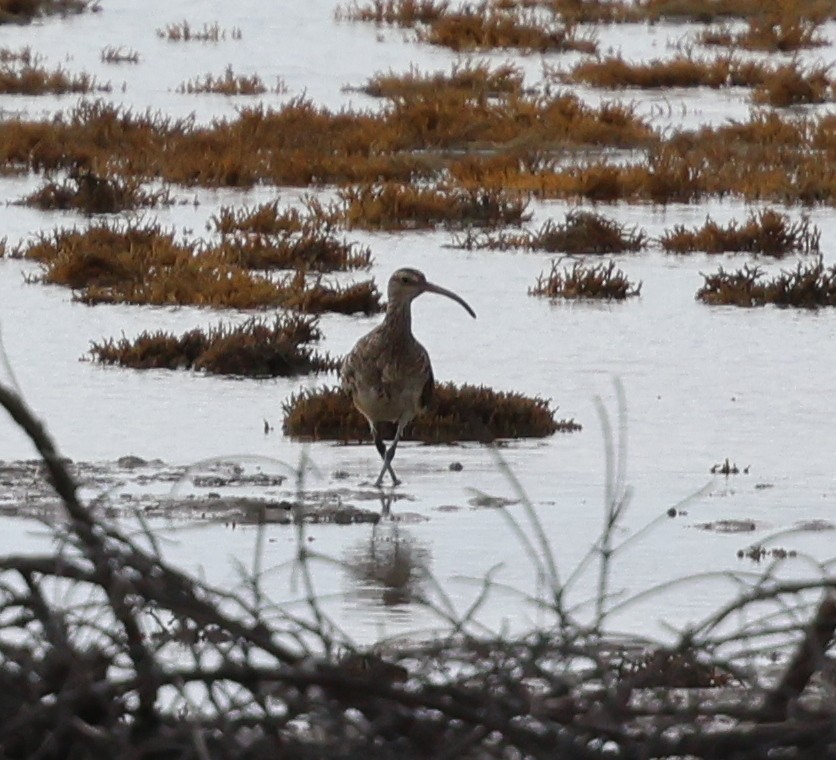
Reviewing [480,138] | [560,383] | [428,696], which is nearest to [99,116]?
[480,138]

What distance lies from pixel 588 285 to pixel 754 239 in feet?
10.3

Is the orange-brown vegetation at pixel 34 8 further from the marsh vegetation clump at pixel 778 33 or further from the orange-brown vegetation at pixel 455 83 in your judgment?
the orange-brown vegetation at pixel 455 83

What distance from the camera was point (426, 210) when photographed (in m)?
22.8

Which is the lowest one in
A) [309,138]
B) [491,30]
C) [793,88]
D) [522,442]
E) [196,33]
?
[522,442]

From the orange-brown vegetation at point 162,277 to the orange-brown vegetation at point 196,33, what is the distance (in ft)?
69.8

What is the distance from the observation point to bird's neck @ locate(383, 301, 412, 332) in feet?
39.2

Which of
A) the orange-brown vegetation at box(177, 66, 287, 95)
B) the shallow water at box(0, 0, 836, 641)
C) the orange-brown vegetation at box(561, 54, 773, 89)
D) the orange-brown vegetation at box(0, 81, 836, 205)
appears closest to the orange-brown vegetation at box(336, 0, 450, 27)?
the orange-brown vegetation at box(561, 54, 773, 89)

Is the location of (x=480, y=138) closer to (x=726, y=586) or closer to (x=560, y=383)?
(x=560, y=383)

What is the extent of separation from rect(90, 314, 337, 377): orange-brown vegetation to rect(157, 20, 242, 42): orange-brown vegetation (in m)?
26.5

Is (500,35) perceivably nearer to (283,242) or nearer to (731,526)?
(283,242)

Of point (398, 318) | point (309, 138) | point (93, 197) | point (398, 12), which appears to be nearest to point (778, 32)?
point (398, 12)

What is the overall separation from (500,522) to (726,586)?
1563 mm

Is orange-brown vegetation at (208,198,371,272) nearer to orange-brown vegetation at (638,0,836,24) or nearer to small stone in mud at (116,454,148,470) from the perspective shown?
small stone in mud at (116,454,148,470)

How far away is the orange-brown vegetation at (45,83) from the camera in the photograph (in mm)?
33128
